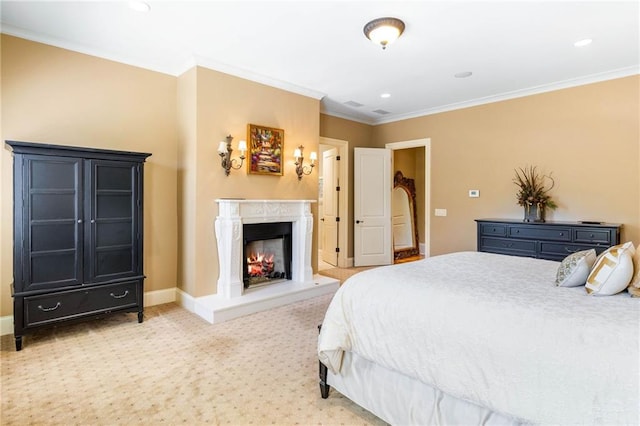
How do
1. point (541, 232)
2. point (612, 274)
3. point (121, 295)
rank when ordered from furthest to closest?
point (541, 232), point (121, 295), point (612, 274)

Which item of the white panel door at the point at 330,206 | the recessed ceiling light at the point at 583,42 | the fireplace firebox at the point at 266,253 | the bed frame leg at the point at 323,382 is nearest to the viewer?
the bed frame leg at the point at 323,382

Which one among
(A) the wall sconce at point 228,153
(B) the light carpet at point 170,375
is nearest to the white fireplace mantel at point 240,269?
(B) the light carpet at point 170,375

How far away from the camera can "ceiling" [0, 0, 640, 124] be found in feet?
8.98

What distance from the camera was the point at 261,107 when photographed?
428 centimetres

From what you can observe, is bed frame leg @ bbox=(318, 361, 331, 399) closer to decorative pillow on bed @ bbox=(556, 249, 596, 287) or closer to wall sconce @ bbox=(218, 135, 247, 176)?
decorative pillow on bed @ bbox=(556, 249, 596, 287)

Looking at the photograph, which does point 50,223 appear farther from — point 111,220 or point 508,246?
point 508,246

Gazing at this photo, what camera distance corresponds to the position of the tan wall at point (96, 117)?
10.2ft

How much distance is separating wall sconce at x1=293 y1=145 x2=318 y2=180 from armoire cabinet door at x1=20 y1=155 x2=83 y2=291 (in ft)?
8.04

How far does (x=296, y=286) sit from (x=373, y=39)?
2.98 meters

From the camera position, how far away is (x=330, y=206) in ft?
21.4

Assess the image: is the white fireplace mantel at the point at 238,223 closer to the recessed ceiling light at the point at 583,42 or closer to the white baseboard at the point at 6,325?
the white baseboard at the point at 6,325

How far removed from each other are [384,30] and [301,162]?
2.13 meters

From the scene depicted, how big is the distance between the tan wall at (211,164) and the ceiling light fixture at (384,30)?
1.75 m

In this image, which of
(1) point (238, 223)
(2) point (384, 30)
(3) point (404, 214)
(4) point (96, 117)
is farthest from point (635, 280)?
(3) point (404, 214)
